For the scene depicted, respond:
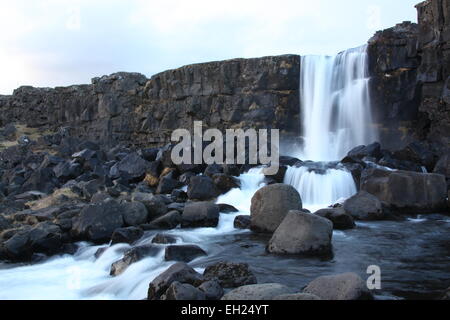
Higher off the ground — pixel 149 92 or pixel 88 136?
pixel 149 92

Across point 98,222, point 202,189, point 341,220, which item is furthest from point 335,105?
point 98,222

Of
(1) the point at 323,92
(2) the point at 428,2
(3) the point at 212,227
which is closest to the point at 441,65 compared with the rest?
(2) the point at 428,2

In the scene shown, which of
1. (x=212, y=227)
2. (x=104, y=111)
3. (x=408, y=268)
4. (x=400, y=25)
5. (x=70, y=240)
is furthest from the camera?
(x=104, y=111)

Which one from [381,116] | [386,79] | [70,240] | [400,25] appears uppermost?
[400,25]

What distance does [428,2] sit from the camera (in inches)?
1000

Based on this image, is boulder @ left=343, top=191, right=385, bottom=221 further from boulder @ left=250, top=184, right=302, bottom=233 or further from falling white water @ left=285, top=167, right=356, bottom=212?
falling white water @ left=285, top=167, right=356, bottom=212

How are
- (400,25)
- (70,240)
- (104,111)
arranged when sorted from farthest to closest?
(104,111) < (400,25) < (70,240)

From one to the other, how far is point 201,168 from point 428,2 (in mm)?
15127

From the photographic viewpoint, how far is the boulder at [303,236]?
11.1 metres

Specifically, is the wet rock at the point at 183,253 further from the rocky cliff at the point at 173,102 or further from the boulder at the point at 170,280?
the rocky cliff at the point at 173,102

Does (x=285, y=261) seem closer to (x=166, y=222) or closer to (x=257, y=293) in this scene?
(x=257, y=293)

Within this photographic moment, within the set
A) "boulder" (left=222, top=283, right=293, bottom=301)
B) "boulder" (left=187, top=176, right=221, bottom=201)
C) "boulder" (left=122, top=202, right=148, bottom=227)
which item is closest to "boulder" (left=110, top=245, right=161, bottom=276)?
"boulder" (left=122, top=202, right=148, bottom=227)

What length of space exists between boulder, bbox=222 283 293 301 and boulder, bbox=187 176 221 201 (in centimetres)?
1184

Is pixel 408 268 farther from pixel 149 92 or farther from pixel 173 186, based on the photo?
pixel 149 92
